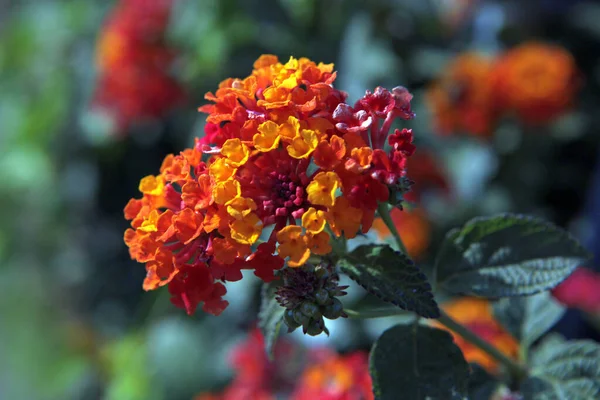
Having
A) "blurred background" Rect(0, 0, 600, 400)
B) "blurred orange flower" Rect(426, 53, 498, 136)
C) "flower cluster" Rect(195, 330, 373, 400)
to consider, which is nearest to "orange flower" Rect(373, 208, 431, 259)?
"blurred background" Rect(0, 0, 600, 400)

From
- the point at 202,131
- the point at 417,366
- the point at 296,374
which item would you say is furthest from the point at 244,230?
the point at 202,131

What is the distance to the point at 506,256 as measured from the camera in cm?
86

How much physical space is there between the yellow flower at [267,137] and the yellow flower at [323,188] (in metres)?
0.06

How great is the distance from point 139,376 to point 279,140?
137cm

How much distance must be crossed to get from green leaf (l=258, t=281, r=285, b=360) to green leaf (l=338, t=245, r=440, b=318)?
11 centimetres

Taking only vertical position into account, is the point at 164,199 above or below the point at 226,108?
below

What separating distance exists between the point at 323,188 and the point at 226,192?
10 centimetres

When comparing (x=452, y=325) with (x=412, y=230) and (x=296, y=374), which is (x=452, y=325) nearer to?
(x=296, y=374)

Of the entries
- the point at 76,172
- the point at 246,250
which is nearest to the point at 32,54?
the point at 76,172

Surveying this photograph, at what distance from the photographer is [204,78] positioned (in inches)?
81.8

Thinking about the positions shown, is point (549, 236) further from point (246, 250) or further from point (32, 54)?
point (32, 54)

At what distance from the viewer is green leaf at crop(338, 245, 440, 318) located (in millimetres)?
712

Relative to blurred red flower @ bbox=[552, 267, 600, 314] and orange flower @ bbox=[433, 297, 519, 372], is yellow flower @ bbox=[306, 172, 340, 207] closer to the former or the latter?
orange flower @ bbox=[433, 297, 519, 372]

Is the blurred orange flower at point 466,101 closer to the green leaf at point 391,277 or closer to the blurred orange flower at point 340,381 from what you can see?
the blurred orange flower at point 340,381
